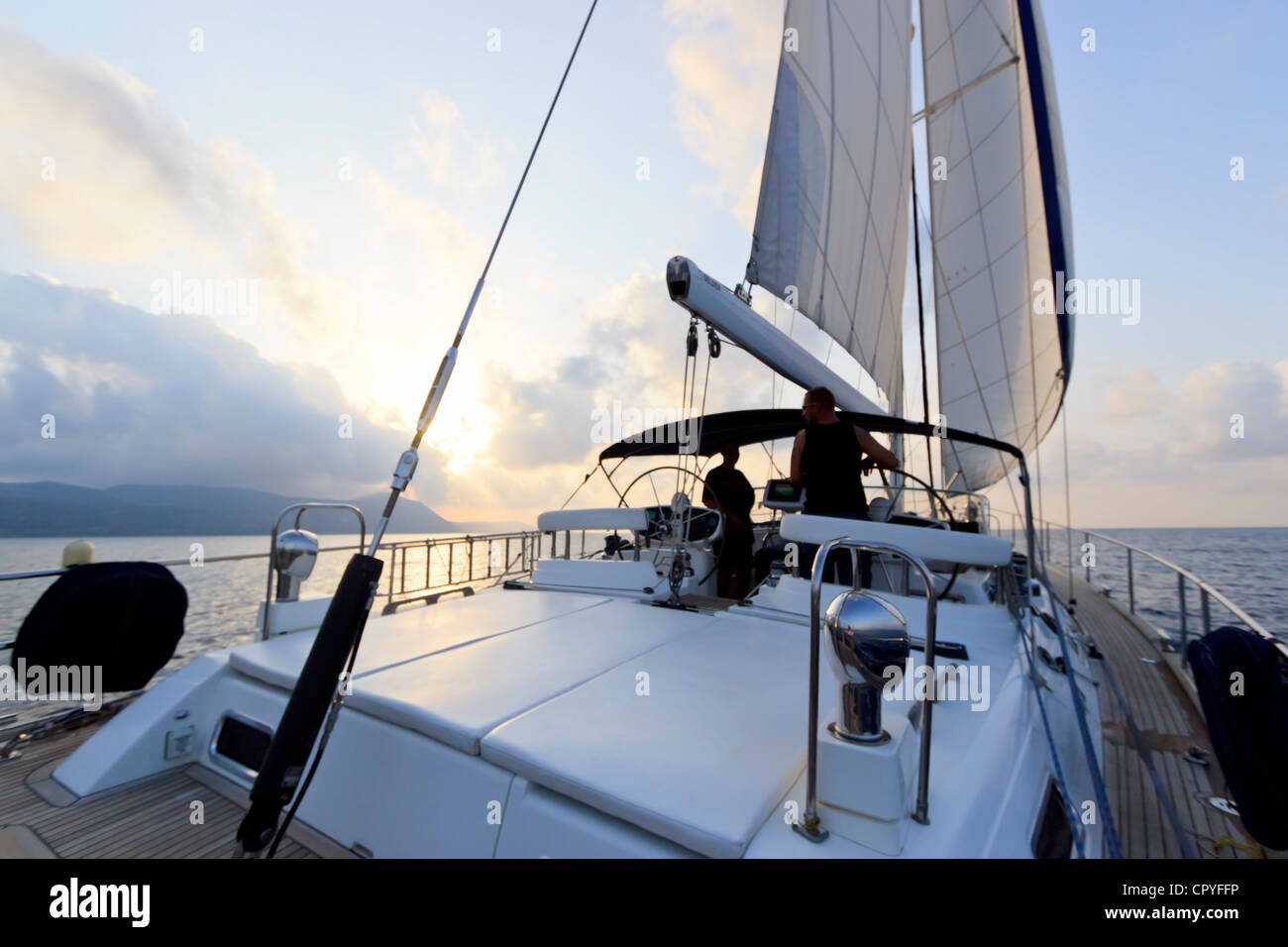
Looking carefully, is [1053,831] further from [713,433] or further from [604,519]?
[713,433]

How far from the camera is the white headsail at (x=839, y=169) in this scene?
239 inches

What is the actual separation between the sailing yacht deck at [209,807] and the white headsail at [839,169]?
16.1ft

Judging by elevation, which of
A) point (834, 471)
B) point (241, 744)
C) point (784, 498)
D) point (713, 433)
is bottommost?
point (241, 744)

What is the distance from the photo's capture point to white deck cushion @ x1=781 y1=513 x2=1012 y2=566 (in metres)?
2.08

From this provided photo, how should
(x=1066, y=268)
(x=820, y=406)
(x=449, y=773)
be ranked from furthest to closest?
(x=1066, y=268), (x=820, y=406), (x=449, y=773)

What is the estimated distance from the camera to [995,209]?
10.1m

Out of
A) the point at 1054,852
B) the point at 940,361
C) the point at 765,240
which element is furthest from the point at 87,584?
the point at 940,361

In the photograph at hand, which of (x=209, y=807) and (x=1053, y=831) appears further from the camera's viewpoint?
(x=209, y=807)

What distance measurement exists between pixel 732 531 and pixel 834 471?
1942 millimetres

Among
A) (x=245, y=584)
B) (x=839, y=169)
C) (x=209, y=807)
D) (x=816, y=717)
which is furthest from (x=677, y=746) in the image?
(x=245, y=584)

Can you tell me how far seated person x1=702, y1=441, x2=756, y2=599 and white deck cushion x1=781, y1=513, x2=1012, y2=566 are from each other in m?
2.92

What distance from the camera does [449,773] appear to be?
161 centimetres
